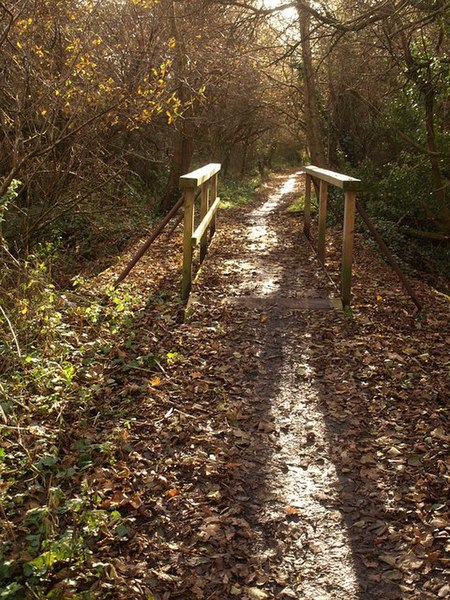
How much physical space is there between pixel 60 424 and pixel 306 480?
6.03ft

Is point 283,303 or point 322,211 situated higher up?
point 322,211

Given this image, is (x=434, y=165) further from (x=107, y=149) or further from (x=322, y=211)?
(x=107, y=149)

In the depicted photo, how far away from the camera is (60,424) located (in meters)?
4.44

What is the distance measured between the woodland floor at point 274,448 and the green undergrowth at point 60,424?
0.05 metres

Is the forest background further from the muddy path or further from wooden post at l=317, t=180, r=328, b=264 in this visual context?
wooden post at l=317, t=180, r=328, b=264

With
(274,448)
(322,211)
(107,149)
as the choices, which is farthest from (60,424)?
(107,149)

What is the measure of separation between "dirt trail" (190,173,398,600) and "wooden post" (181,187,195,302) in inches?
12.4

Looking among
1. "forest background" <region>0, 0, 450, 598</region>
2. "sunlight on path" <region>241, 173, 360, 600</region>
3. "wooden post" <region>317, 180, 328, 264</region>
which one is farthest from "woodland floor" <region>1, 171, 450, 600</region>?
"wooden post" <region>317, 180, 328, 264</region>

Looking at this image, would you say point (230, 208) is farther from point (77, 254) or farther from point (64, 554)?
point (64, 554)

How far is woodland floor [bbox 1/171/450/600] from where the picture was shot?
327cm

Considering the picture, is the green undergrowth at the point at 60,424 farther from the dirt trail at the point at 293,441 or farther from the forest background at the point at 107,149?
the dirt trail at the point at 293,441

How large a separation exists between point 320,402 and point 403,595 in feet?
6.90

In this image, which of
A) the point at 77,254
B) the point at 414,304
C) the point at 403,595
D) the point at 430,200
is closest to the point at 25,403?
the point at 403,595

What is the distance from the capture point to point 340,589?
124 inches
